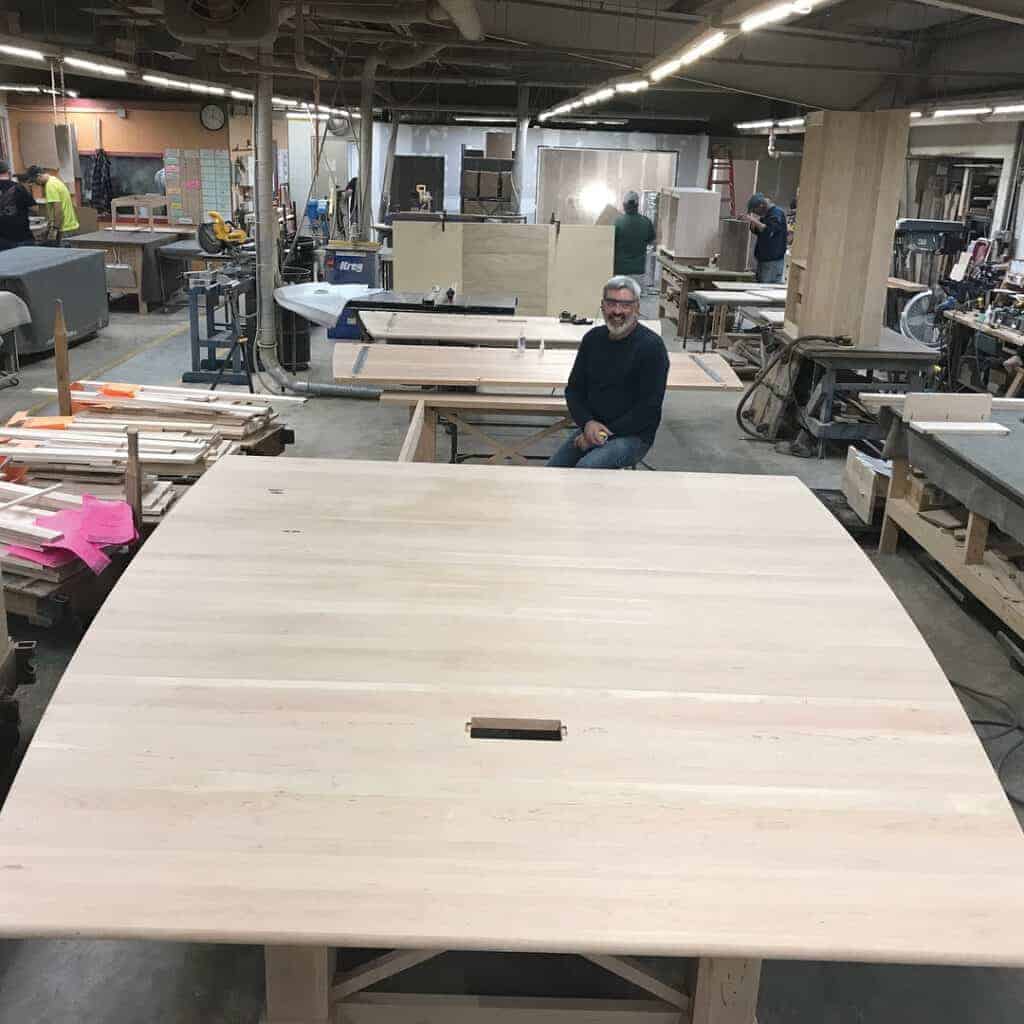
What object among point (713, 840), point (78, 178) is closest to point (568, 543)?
point (713, 840)

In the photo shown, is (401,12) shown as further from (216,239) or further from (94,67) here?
(216,239)

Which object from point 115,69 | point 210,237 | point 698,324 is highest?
point 115,69

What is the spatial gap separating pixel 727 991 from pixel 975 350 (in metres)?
8.69

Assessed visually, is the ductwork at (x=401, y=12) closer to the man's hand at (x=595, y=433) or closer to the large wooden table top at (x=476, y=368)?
the large wooden table top at (x=476, y=368)

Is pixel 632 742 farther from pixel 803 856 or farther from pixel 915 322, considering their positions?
pixel 915 322

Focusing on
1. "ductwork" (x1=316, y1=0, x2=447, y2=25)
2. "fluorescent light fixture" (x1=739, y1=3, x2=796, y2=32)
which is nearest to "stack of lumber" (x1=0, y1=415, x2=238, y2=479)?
"fluorescent light fixture" (x1=739, y1=3, x2=796, y2=32)

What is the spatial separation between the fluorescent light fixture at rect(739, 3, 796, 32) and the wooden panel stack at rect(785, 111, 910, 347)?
2.35 m

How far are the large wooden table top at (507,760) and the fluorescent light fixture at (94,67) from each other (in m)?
7.22

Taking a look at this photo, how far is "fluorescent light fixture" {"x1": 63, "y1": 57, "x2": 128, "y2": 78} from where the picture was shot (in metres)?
8.60

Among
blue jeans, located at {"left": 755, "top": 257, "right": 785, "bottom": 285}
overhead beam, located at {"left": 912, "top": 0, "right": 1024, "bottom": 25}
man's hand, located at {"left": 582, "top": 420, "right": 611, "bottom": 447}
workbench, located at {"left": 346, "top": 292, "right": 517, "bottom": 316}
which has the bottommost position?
man's hand, located at {"left": 582, "top": 420, "right": 611, "bottom": 447}

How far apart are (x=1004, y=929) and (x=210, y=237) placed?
12388mm

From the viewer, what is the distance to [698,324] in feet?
43.4

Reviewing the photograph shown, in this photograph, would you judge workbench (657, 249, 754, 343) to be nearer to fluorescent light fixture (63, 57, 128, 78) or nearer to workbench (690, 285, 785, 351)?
workbench (690, 285, 785, 351)

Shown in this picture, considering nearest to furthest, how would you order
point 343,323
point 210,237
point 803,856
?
point 803,856
point 343,323
point 210,237
